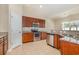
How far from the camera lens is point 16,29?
9.43ft

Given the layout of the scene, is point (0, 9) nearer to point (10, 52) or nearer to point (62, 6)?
point (10, 52)

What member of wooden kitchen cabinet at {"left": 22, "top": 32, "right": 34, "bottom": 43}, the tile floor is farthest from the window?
wooden kitchen cabinet at {"left": 22, "top": 32, "right": 34, "bottom": 43}

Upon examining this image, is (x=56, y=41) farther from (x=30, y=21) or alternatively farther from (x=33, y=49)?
(x=30, y=21)

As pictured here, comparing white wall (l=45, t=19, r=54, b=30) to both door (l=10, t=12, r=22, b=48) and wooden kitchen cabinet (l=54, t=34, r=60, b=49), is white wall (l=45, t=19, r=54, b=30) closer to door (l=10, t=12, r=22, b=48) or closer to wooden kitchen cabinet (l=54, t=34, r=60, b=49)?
door (l=10, t=12, r=22, b=48)

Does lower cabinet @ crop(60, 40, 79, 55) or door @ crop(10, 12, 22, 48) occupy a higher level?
door @ crop(10, 12, 22, 48)

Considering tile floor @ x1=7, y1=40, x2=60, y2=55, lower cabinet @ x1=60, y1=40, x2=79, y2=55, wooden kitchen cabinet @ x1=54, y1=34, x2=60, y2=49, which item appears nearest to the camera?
lower cabinet @ x1=60, y1=40, x2=79, y2=55

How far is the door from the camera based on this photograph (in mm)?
2814

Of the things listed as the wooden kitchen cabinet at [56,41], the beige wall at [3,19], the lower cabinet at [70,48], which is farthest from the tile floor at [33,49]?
the wooden kitchen cabinet at [56,41]

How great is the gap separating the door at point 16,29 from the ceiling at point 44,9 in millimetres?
244

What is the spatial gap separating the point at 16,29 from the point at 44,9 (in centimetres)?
89

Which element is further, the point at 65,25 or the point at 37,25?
the point at 37,25

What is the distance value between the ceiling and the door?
0.24 metres

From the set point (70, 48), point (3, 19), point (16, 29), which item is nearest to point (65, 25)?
point (70, 48)

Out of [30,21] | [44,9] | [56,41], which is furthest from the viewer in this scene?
[56,41]
